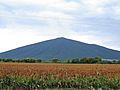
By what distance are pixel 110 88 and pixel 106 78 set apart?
7.52 ft

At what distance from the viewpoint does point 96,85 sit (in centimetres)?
2394

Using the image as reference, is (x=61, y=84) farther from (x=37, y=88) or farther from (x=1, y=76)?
(x=1, y=76)

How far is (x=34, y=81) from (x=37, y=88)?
2.98 feet

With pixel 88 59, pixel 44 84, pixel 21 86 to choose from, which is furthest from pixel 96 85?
pixel 88 59

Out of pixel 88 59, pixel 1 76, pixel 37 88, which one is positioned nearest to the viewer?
pixel 37 88

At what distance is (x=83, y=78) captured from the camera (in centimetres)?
2531

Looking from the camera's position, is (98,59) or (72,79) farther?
(98,59)

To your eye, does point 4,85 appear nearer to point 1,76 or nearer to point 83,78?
point 1,76

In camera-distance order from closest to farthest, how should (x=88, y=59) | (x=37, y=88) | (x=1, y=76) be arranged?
1. (x=37, y=88)
2. (x=1, y=76)
3. (x=88, y=59)

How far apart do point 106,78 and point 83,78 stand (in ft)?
5.53

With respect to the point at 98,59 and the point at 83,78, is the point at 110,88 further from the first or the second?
the point at 98,59

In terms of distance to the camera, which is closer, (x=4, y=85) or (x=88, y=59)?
(x=4, y=85)

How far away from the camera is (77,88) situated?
76.4 ft

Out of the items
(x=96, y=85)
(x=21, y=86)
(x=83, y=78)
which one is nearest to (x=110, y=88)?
(x=96, y=85)
